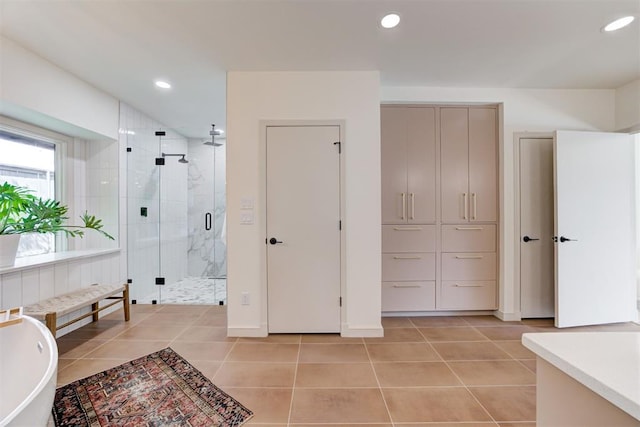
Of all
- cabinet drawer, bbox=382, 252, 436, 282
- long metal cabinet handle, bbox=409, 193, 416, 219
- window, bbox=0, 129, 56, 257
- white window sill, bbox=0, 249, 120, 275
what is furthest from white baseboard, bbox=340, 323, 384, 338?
window, bbox=0, 129, 56, 257

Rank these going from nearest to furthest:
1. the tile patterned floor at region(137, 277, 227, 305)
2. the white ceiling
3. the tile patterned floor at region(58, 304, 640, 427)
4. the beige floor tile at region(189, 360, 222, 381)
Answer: the tile patterned floor at region(58, 304, 640, 427) → the white ceiling → the beige floor tile at region(189, 360, 222, 381) → the tile patterned floor at region(137, 277, 227, 305)

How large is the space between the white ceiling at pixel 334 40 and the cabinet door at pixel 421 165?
37 centimetres

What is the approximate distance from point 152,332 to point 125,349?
362 mm

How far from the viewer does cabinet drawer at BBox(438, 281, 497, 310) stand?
3.15 m

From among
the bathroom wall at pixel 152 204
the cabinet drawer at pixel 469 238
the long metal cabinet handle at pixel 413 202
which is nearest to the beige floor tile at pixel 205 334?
the bathroom wall at pixel 152 204

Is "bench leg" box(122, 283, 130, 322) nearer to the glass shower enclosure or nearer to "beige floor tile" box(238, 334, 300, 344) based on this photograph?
the glass shower enclosure

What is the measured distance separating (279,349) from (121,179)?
2871mm

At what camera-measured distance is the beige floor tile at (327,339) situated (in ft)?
8.50

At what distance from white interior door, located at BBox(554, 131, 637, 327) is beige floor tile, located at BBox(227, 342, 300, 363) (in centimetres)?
273

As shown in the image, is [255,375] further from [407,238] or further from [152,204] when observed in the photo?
[152,204]

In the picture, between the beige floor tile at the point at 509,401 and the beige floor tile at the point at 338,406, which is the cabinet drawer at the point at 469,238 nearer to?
the beige floor tile at the point at 509,401

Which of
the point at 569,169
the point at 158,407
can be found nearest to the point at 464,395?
the point at 158,407

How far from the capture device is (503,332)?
2.79 metres

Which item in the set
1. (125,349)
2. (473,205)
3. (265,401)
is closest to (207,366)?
(265,401)
